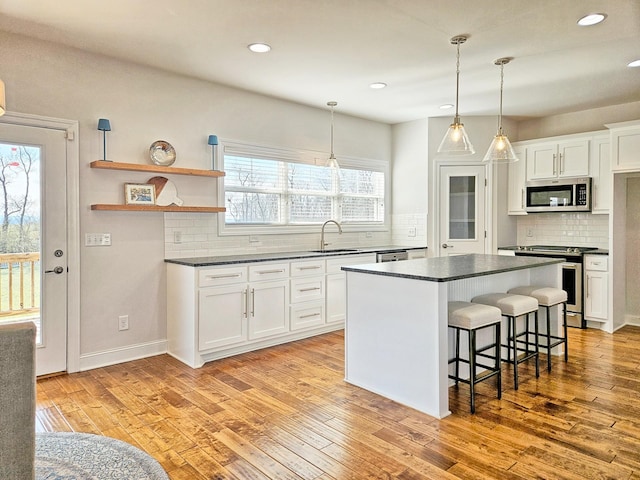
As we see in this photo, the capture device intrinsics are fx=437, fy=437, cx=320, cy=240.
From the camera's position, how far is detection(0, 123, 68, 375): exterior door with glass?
3.29m

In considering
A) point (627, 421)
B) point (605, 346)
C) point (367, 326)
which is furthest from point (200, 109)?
point (605, 346)

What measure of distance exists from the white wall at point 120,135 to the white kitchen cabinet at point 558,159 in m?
3.78

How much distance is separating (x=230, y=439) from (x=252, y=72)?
10.3ft

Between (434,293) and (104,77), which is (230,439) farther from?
(104,77)

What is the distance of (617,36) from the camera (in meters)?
3.31

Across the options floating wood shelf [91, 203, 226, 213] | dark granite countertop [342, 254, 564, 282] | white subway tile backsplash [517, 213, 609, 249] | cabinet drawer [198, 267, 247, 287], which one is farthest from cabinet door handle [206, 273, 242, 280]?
white subway tile backsplash [517, 213, 609, 249]

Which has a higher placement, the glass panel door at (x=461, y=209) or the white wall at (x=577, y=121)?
the white wall at (x=577, y=121)

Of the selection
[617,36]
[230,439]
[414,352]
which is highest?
[617,36]

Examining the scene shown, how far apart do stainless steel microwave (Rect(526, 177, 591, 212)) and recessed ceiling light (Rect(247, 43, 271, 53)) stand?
12.7 feet

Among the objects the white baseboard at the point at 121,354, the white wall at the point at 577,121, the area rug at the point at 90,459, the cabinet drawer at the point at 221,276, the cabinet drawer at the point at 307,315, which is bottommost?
the area rug at the point at 90,459

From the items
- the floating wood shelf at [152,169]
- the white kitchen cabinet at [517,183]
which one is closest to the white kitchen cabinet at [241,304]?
the floating wood shelf at [152,169]

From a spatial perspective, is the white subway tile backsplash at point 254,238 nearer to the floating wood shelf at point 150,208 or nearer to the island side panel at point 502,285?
the floating wood shelf at point 150,208

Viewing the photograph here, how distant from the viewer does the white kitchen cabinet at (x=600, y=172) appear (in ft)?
16.5

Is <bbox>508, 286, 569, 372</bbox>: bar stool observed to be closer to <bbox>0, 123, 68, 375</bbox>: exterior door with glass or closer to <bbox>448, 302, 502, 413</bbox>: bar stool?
<bbox>448, 302, 502, 413</bbox>: bar stool
